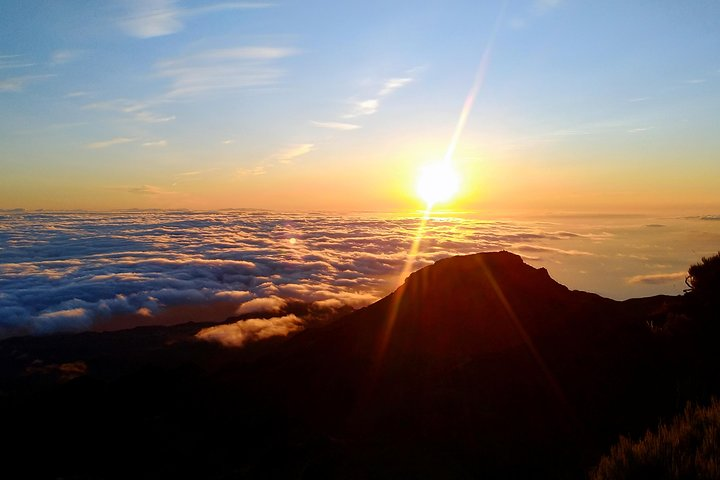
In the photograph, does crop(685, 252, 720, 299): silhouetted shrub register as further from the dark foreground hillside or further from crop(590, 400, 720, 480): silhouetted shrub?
crop(590, 400, 720, 480): silhouetted shrub

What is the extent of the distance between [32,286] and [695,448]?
170018 mm

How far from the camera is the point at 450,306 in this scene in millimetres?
28016

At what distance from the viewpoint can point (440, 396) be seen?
1639 centimetres

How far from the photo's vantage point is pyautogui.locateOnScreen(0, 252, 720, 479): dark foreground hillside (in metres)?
12.5

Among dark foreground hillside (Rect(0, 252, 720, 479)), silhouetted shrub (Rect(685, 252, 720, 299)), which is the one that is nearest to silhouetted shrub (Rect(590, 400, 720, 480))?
dark foreground hillside (Rect(0, 252, 720, 479))

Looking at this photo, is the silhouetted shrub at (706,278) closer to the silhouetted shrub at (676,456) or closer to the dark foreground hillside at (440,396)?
the dark foreground hillside at (440,396)

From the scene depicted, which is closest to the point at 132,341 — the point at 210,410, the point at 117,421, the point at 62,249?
the point at 62,249

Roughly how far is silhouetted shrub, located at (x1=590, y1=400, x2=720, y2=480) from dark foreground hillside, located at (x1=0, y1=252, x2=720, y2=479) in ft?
9.92

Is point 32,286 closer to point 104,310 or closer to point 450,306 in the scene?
point 104,310

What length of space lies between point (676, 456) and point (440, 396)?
1020 cm

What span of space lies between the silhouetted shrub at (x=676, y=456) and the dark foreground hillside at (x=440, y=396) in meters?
3.02

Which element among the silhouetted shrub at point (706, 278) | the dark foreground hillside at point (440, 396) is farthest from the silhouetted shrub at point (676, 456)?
the silhouetted shrub at point (706, 278)

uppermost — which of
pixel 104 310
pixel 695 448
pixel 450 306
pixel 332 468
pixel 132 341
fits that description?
pixel 695 448

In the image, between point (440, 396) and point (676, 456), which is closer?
point (676, 456)
